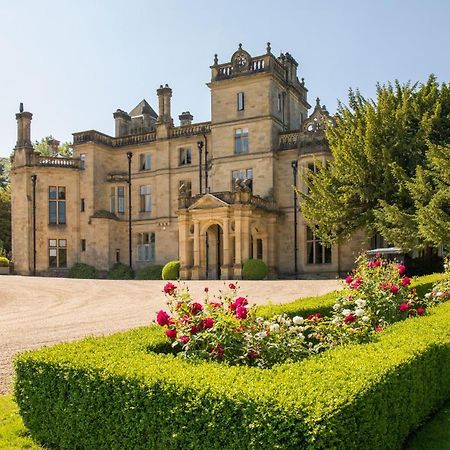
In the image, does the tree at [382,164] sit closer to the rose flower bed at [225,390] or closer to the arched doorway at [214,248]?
the arched doorway at [214,248]

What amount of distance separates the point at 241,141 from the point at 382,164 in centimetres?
1232

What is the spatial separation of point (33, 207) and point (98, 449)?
3692 cm

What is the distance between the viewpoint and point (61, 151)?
69.4 meters

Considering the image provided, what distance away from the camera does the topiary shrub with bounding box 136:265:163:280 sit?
36.4m

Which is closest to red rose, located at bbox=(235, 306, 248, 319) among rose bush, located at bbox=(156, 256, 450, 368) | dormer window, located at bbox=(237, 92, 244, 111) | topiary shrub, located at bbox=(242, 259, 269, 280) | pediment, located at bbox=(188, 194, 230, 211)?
rose bush, located at bbox=(156, 256, 450, 368)

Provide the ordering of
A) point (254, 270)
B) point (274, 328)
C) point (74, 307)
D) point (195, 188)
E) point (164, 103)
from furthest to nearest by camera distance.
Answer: point (164, 103)
point (195, 188)
point (254, 270)
point (74, 307)
point (274, 328)

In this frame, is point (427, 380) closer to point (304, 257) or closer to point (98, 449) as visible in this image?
point (98, 449)

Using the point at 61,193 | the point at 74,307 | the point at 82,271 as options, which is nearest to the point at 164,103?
the point at 61,193

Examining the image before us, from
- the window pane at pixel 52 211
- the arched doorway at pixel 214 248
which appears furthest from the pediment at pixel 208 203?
the window pane at pixel 52 211

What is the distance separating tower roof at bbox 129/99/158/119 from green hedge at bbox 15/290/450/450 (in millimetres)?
41673

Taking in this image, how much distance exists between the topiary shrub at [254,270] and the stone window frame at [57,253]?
1604cm

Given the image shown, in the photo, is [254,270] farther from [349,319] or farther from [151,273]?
[349,319]

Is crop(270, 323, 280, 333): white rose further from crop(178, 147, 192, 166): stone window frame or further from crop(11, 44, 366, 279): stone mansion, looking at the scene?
crop(178, 147, 192, 166): stone window frame

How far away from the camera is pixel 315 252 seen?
3297 centimetres
